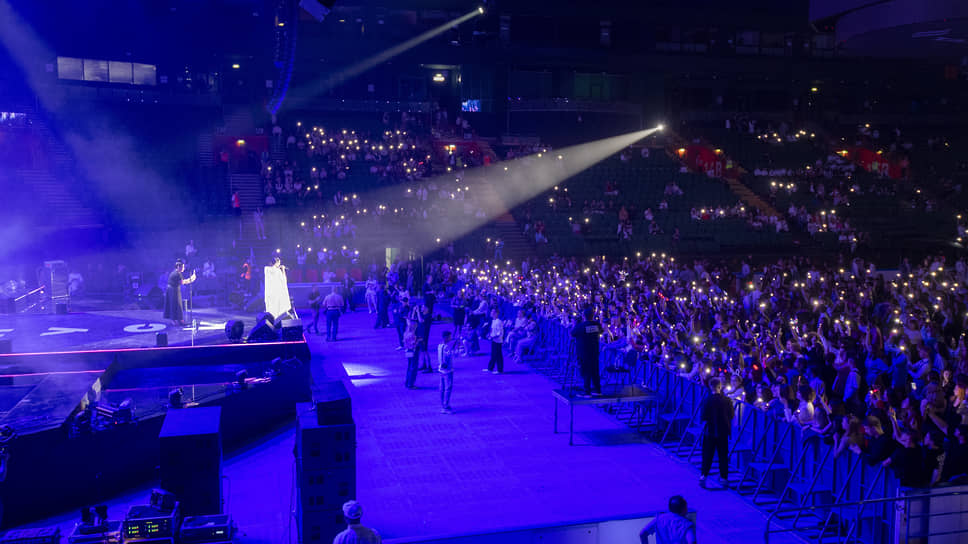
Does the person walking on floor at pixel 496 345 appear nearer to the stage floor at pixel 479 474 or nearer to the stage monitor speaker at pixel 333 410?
the stage floor at pixel 479 474

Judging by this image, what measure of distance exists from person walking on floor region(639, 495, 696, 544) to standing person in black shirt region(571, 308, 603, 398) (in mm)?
5725

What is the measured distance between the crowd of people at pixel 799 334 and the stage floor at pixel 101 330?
6191 millimetres

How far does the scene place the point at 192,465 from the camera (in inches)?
343

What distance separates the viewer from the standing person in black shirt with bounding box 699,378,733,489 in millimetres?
10266

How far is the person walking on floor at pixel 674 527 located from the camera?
251 inches

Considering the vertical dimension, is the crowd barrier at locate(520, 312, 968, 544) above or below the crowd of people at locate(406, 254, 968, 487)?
below

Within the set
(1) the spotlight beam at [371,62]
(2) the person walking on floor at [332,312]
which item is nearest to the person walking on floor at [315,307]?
(2) the person walking on floor at [332,312]

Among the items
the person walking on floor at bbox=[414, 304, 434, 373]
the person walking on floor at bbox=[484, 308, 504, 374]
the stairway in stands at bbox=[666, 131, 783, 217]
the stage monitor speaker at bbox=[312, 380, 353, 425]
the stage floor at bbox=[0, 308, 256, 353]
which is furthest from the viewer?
the stairway in stands at bbox=[666, 131, 783, 217]

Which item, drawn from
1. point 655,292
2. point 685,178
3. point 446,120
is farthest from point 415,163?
point 655,292

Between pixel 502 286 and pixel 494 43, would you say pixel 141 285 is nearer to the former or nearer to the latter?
pixel 502 286

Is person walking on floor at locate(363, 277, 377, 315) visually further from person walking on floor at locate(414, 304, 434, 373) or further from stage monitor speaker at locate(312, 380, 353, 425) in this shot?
stage monitor speaker at locate(312, 380, 353, 425)

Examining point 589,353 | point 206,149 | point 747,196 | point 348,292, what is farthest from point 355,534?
point 747,196

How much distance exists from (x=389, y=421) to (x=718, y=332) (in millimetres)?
6038

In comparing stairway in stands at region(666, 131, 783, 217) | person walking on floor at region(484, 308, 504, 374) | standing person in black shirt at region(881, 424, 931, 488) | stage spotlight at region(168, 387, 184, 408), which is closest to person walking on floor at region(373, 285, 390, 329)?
person walking on floor at region(484, 308, 504, 374)
